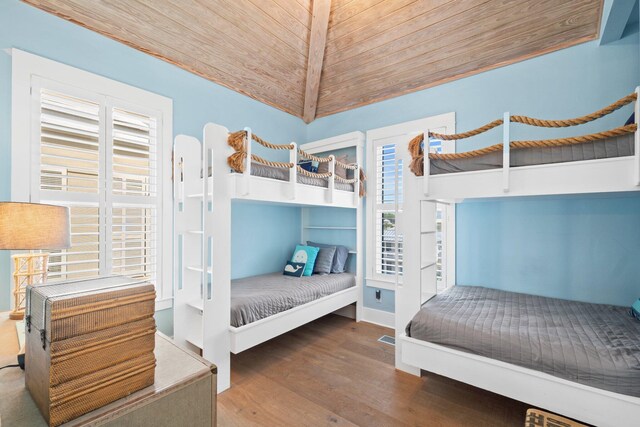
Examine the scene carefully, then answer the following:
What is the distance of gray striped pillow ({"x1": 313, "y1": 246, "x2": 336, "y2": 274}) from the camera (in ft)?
11.5

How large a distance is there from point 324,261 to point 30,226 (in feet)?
9.02

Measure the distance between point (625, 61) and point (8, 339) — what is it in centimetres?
436

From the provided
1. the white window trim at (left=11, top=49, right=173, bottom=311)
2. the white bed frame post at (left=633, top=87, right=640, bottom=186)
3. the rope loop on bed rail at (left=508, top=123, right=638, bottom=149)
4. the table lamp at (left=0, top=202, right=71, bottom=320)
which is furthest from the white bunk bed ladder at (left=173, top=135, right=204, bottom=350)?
the white bed frame post at (left=633, top=87, right=640, bottom=186)

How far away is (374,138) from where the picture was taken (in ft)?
11.7

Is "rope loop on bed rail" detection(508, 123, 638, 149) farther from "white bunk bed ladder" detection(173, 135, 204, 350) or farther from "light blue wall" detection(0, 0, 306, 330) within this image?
"light blue wall" detection(0, 0, 306, 330)

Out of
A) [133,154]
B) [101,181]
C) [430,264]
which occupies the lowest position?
[430,264]

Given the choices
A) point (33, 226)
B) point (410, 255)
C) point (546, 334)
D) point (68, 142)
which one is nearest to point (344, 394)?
point (410, 255)

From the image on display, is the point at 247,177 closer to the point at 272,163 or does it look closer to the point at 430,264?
the point at 272,163

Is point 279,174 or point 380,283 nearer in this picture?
point 279,174

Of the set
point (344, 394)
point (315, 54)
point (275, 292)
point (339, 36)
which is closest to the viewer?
point (344, 394)

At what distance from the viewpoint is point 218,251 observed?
2.13 metres

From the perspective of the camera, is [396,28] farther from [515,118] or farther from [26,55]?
[26,55]

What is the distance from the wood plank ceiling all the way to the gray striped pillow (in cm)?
196

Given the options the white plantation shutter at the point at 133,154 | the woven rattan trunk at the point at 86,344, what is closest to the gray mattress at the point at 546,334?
the woven rattan trunk at the point at 86,344
